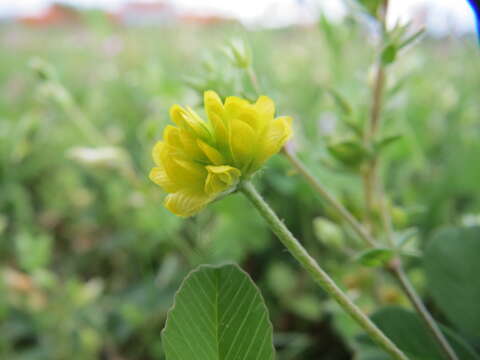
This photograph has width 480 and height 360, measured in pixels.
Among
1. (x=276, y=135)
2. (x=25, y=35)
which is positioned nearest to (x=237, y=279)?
(x=276, y=135)

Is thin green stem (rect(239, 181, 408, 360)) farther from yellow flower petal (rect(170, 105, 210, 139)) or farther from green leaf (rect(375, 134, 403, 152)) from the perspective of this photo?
green leaf (rect(375, 134, 403, 152))

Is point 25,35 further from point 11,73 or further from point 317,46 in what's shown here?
point 317,46

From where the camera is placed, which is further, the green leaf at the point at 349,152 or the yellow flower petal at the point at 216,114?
the green leaf at the point at 349,152

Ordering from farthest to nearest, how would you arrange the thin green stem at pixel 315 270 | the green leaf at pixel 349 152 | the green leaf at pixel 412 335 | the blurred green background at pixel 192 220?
the blurred green background at pixel 192 220 < the green leaf at pixel 349 152 < the green leaf at pixel 412 335 < the thin green stem at pixel 315 270

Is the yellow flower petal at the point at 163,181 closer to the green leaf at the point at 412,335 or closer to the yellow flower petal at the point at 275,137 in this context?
the yellow flower petal at the point at 275,137

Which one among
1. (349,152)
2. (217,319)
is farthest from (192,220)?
(217,319)

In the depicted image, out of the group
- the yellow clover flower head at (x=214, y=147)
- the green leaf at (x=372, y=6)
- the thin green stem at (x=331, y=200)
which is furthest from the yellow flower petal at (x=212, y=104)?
the green leaf at (x=372, y=6)

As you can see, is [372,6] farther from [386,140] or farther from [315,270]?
[315,270]
